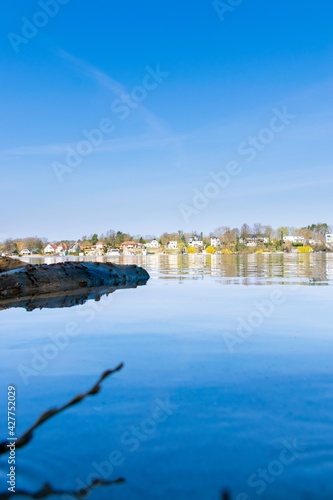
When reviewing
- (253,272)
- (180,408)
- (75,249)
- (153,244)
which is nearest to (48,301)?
(180,408)

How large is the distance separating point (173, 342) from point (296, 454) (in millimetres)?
2909

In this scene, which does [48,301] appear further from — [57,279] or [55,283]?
[57,279]

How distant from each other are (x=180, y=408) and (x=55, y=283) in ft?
31.6

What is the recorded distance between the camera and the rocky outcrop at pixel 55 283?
993 cm

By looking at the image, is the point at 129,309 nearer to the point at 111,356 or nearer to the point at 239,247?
the point at 111,356

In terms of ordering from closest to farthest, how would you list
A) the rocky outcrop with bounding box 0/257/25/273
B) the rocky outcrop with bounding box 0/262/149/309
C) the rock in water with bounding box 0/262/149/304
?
the rocky outcrop with bounding box 0/262/149/309, the rock in water with bounding box 0/262/149/304, the rocky outcrop with bounding box 0/257/25/273

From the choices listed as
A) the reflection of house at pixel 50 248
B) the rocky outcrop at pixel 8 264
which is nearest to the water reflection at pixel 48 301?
the rocky outcrop at pixel 8 264

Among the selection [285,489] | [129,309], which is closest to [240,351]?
[285,489]

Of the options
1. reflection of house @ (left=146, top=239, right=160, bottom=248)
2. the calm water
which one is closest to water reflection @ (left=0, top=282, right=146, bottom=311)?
the calm water

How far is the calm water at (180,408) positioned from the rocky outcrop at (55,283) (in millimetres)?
4049

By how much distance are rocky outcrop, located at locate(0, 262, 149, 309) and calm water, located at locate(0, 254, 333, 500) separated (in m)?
4.05

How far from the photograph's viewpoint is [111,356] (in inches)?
168

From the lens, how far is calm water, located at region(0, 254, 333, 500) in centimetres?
186

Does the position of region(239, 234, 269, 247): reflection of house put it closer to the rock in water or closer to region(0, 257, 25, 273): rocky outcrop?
the rock in water
